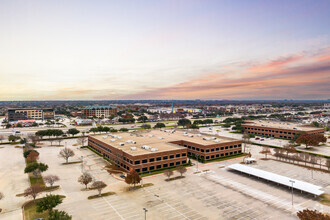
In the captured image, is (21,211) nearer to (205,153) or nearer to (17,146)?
(205,153)

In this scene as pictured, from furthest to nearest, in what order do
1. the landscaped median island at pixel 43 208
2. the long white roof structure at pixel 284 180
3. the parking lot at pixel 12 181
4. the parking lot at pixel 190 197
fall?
1. the long white roof structure at pixel 284 180
2. the parking lot at pixel 12 181
3. the parking lot at pixel 190 197
4. the landscaped median island at pixel 43 208

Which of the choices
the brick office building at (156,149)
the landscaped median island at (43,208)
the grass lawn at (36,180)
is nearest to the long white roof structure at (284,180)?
the brick office building at (156,149)

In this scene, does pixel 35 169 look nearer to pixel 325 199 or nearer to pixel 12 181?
pixel 12 181

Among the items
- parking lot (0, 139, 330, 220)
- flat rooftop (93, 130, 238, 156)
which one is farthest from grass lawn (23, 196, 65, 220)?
flat rooftop (93, 130, 238, 156)

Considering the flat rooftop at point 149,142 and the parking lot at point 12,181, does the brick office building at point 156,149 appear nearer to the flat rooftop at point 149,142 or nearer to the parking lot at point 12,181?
the flat rooftop at point 149,142

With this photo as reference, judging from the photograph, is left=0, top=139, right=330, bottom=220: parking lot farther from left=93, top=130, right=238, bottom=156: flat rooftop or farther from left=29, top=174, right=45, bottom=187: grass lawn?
left=93, top=130, right=238, bottom=156: flat rooftop

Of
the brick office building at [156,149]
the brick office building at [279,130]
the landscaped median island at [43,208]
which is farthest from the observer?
the brick office building at [279,130]

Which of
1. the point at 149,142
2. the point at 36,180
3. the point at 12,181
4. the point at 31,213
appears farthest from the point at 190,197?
the point at 12,181

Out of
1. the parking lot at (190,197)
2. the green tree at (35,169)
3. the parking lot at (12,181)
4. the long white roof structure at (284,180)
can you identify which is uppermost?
the green tree at (35,169)

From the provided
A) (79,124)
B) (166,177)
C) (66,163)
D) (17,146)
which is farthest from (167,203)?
(79,124)
